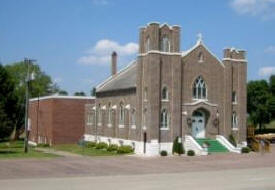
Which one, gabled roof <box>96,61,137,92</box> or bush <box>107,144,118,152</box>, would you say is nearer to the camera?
bush <box>107,144,118,152</box>

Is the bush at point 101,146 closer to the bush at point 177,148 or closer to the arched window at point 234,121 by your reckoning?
the bush at point 177,148

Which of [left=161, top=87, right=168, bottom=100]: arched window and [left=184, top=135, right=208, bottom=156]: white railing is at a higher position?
[left=161, top=87, right=168, bottom=100]: arched window

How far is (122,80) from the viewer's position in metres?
54.3

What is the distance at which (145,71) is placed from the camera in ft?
147

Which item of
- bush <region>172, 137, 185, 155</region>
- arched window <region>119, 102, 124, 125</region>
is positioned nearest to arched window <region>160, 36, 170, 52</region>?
bush <region>172, 137, 185, 155</region>

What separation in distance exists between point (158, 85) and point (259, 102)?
40971 millimetres

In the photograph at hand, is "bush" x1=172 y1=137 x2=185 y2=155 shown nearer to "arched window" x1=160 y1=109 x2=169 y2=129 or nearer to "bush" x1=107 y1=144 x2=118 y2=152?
"arched window" x1=160 y1=109 x2=169 y2=129

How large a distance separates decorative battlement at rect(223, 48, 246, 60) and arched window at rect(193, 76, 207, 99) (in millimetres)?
3834

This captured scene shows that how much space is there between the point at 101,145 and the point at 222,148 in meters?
12.1

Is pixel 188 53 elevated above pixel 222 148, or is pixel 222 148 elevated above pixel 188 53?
pixel 188 53

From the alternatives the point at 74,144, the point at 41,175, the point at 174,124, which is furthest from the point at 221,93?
the point at 41,175

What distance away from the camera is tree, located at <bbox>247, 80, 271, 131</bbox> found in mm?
80312

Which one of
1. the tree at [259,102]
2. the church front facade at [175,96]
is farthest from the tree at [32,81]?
the church front facade at [175,96]

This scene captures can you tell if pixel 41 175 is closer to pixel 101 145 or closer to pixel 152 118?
pixel 152 118
